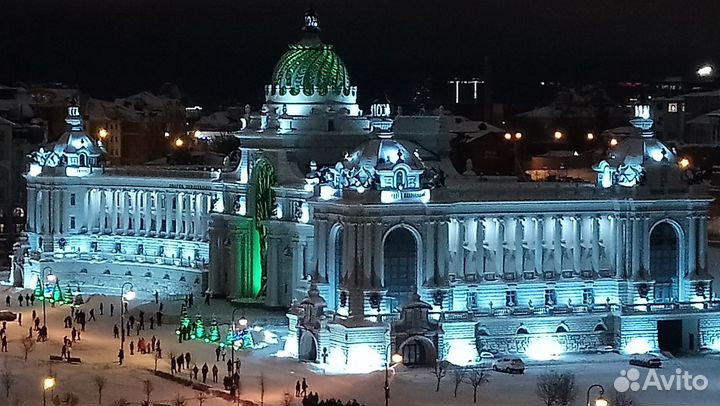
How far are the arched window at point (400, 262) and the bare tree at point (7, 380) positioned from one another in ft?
55.9

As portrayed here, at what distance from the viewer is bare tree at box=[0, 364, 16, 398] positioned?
7381 centimetres

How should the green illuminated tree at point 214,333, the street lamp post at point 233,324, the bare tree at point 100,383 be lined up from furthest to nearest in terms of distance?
1. the green illuminated tree at point 214,333
2. the street lamp post at point 233,324
3. the bare tree at point 100,383

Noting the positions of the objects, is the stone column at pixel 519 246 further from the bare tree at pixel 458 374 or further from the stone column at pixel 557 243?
the bare tree at pixel 458 374

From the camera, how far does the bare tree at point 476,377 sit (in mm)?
76050

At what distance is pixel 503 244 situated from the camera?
8962 cm

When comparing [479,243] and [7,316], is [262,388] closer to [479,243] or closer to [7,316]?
[479,243]

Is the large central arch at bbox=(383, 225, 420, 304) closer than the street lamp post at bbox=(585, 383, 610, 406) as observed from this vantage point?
No

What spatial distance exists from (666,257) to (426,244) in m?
12.3

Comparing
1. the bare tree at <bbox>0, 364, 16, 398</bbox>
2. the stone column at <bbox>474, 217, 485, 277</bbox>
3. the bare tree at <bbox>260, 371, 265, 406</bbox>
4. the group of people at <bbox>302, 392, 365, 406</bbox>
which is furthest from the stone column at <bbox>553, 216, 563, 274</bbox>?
the bare tree at <bbox>0, 364, 16, 398</bbox>

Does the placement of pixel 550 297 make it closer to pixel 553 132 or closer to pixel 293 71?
pixel 293 71

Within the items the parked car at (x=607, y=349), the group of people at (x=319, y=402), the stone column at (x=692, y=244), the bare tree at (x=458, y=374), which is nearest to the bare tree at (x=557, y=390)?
the bare tree at (x=458, y=374)

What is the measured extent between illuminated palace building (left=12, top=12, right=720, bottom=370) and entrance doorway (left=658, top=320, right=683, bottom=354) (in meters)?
0.11
